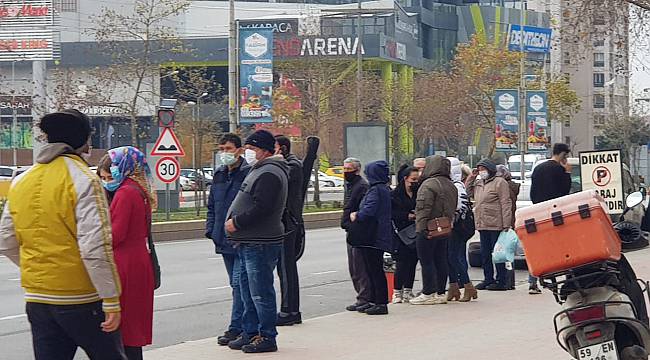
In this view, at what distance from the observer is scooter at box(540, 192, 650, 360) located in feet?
23.5

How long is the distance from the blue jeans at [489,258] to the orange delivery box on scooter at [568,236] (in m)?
8.04

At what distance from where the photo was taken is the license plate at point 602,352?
7141 millimetres

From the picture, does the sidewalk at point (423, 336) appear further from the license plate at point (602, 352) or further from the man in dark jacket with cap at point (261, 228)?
the license plate at point (602, 352)

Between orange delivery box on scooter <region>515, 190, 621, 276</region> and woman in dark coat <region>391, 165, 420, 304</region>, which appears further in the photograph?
woman in dark coat <region>391, 165, 420, 304</region>

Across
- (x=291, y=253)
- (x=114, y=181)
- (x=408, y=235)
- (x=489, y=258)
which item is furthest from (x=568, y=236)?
(x=489, y=258)

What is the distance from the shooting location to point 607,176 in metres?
16.0

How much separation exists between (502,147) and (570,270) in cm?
3479

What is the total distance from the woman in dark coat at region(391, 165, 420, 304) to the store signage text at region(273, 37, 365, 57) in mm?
38645

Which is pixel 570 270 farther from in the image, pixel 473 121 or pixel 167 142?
pixel 473 121

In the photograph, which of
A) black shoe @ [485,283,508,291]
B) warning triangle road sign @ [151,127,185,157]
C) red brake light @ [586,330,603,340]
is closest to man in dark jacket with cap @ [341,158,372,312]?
black shoe @ [485,283,508,291]

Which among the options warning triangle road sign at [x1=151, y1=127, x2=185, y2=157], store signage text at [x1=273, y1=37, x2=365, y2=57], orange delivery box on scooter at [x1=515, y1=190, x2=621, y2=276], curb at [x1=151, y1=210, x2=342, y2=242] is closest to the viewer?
orange delivery box on scooter at [x1=515, y1=190, x2=621, y2=276]

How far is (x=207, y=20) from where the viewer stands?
280 ft

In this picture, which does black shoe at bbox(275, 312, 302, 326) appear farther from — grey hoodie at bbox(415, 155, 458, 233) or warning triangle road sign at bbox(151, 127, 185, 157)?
warning triangle road sign at bbox(151, 127, 185, 157)

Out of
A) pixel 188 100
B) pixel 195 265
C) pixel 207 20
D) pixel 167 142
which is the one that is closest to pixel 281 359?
pixel 195 265
